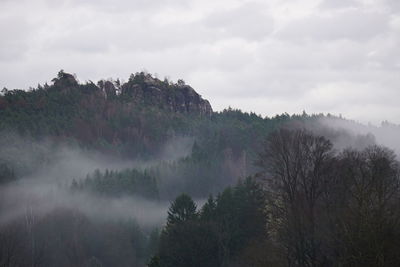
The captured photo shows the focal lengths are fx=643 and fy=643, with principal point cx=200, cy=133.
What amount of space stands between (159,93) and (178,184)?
60.6 metres

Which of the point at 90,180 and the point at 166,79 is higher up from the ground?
the point at 166,79

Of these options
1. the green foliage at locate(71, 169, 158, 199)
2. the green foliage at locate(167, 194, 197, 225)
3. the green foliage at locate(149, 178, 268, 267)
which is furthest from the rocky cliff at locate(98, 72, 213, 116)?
the green foliage at locate(149, 178, 268, 267)

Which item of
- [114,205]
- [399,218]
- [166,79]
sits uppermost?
[166,79]

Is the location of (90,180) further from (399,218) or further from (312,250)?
(399,218)

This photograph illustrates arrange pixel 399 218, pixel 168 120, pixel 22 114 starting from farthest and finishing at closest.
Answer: pixel 168 120, pixel 22 114, pixel 399 218

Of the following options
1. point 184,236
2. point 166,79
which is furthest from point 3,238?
point 166,79

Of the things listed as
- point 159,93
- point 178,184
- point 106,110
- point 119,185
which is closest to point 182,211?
point 119,185

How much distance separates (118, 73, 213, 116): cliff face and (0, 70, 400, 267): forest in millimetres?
325

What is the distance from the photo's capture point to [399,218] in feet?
84.3

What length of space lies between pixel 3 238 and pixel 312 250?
41.8m

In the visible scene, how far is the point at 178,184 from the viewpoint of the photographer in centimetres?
13075

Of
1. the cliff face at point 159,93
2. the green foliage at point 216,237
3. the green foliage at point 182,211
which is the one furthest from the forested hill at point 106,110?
the green foliage at point 216,237

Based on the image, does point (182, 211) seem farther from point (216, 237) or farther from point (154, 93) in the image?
point (154, 93)

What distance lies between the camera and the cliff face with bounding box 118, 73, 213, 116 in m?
186
